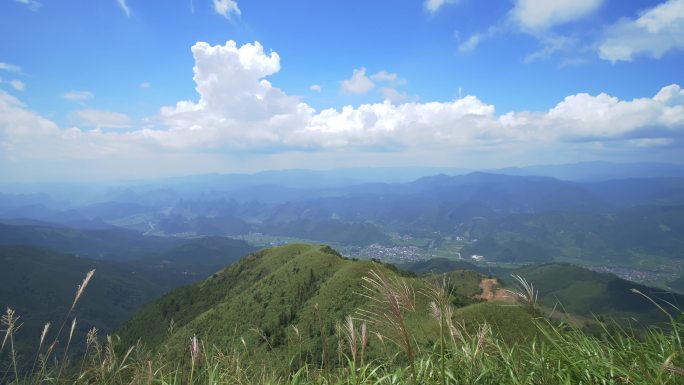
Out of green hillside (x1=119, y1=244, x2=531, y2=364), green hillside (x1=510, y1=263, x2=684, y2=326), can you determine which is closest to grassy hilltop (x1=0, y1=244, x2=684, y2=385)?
green hillside (x1=119, y1=244, x2=531, y2=364)

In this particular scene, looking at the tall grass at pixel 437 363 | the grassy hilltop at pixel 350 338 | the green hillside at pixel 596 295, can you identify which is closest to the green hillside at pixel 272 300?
the grassy hilltop at pixel 350 338

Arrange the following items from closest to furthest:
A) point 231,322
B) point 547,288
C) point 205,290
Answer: point 231,322 < point 205,290 < point 547,288

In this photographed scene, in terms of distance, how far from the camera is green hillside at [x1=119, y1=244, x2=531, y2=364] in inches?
2119

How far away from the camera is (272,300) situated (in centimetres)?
7206

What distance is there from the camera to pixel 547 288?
625ft

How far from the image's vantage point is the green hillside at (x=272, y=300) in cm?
5381

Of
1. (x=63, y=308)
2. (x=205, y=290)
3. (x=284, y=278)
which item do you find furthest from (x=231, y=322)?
(x=63, y=308)

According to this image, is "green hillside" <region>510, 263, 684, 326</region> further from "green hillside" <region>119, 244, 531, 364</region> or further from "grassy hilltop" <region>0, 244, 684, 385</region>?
"green hillside" <region>119, 244, 531, 364</region>

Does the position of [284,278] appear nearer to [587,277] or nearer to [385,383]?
[385,383]

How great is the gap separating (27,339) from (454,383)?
179 metres

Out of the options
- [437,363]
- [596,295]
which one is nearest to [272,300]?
[437,363]

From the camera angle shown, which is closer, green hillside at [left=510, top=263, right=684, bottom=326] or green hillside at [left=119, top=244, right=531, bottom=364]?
green hillside at [left=119, top=244, right=531, bottom=364]

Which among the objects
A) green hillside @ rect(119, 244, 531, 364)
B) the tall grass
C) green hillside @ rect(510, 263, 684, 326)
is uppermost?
the tall grass

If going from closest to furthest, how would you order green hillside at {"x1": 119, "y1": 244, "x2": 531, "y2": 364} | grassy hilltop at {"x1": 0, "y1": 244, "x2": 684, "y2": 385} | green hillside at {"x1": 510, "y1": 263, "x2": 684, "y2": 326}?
grassy hilltop at {"x1": 0, "y1": 244, "x2": 684, "y2": 385}, green hillside at {"x1": 119, "y1": 244, "x2": 531, "y2": 364}, green hillside at {"x1": 510, "y1": 263, "x2": 684, "y2": 326}
